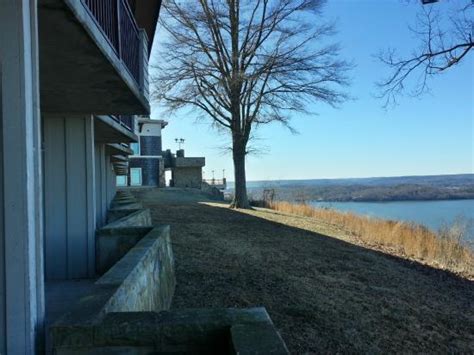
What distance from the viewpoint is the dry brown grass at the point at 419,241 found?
1134 centimetres

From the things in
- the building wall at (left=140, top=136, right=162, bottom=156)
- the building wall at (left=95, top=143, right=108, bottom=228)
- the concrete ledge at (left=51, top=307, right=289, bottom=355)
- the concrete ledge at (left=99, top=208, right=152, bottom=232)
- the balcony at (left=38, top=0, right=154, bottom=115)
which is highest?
the building wall at (left=140, top=136, right=162, bottom=156)

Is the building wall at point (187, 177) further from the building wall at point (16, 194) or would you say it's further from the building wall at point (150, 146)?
the building wall at point (16, 194)

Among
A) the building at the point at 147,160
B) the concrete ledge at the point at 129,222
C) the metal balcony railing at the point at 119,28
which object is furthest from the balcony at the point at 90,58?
the building at the point at 147,160

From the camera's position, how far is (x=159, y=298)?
5355mm

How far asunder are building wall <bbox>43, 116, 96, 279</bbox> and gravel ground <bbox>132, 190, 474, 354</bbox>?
164 cm

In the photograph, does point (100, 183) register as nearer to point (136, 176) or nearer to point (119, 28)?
point (119, 28)

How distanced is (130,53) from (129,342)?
4.49 metres

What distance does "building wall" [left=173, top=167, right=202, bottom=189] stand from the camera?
4262 centimetres

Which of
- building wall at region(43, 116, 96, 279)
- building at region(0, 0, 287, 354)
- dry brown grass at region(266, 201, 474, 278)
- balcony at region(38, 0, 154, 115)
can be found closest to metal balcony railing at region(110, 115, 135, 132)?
building wall at region(43, 116, 96, 279)

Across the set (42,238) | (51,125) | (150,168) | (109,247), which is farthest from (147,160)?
(42,238)

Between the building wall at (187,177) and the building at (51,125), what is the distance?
112 ft

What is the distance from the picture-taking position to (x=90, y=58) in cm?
452

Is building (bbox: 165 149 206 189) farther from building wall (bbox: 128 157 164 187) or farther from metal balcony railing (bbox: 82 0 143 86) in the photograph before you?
metal balcony railing (bbox: 82 0 143 86)

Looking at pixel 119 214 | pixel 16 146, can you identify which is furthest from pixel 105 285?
pixel 119 214
